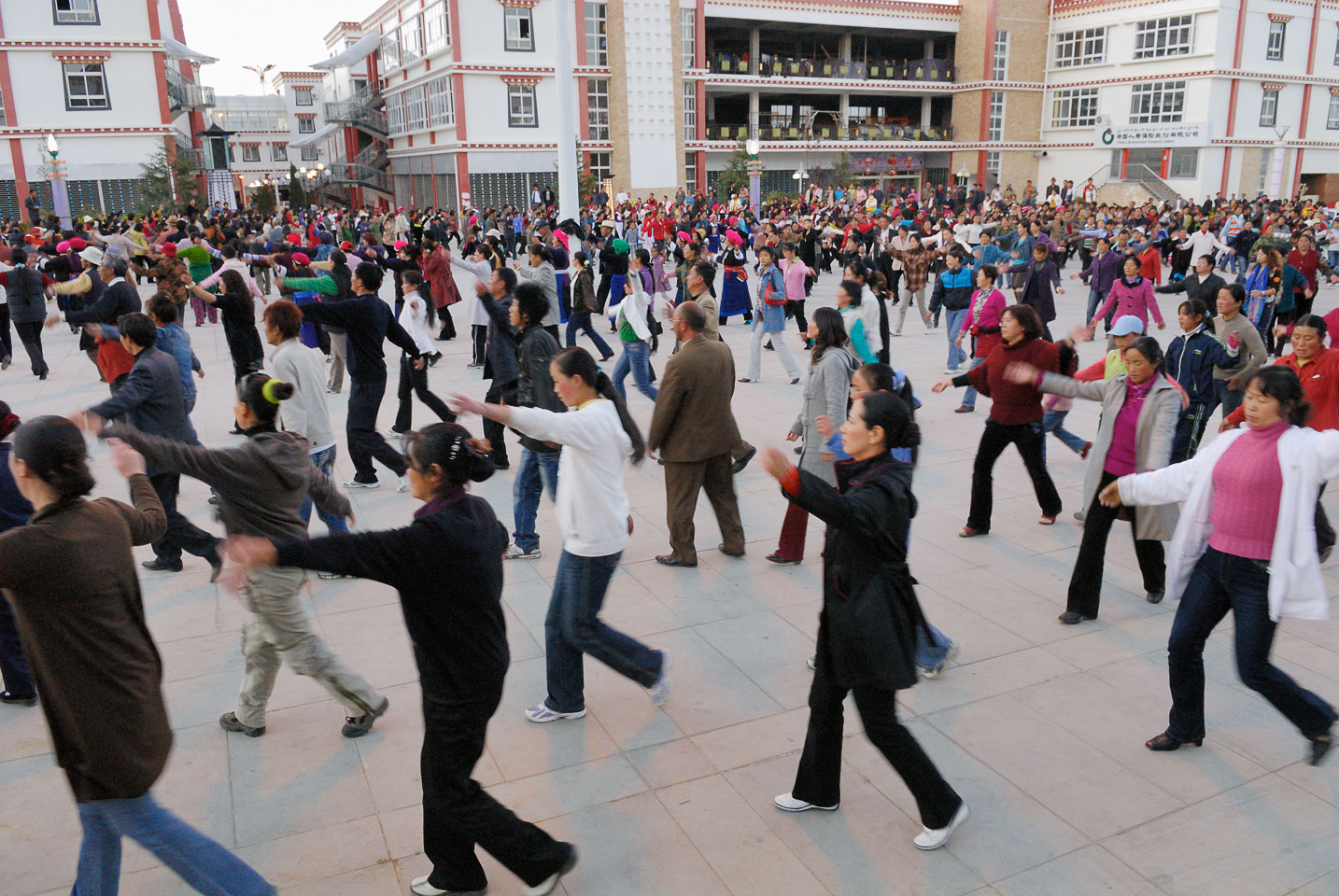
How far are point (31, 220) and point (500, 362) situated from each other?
30.7m

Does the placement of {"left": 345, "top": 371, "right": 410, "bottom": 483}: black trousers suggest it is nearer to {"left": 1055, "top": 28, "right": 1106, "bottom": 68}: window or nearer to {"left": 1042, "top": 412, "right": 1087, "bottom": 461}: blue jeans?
{"left": 1042, "top": 412, "right": 1087, "bottom": 461}: blue jeans

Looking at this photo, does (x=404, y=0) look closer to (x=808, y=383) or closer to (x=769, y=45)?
(x=769, y=45)

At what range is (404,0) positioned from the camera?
139 feet

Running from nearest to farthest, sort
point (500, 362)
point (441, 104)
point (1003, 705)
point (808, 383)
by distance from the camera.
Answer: point (1003, 705) < point (808, 383) < point (500, 362) < point (441, 104)

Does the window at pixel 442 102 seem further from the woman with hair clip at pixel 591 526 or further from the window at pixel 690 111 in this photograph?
the woman with hair clip at pixel 591 526

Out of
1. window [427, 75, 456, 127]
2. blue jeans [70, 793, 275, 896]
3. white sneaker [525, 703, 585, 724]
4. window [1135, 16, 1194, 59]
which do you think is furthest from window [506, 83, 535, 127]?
blue jeans [70, 793, 275, 896]

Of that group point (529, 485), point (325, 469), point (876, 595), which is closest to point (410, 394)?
point (325, 469)

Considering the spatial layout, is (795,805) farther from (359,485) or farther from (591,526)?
(359,485)

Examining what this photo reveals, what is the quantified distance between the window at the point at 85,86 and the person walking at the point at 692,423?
1450 inches

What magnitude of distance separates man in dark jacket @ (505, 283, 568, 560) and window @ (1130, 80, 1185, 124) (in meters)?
45.8

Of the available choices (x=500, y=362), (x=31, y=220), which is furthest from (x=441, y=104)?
(x=500, y=362)

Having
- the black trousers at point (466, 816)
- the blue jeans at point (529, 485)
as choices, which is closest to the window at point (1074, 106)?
the blue jeans at point (529, 485)

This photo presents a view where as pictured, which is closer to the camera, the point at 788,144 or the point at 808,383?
the point at 808,383

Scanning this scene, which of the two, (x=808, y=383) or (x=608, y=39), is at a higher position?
(x=608, y=39)
